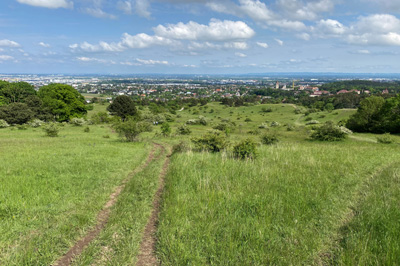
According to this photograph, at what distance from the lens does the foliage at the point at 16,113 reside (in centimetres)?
4178

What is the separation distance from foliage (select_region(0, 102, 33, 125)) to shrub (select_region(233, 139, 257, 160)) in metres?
46.7

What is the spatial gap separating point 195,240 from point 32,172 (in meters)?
9.44

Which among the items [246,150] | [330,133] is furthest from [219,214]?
[330,133]

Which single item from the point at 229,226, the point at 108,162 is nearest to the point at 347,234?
the point at 229,226

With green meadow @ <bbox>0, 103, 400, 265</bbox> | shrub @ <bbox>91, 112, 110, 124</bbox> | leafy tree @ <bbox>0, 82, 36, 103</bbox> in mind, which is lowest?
shrub @ <bbox>91, 112, 110, 124</bbox>

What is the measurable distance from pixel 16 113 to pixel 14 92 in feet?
59.9

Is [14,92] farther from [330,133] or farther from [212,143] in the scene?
[330,133]

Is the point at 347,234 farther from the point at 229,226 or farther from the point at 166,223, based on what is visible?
the point at 166,223

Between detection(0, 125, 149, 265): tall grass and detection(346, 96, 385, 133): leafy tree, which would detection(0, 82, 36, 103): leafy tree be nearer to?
detection(0, 125, 149, 265): tall grass

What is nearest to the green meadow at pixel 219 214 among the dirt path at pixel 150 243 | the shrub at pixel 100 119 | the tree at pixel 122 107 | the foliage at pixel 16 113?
the dirt path at pixel 150 243

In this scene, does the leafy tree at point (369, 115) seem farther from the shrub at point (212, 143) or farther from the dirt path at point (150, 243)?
the dirt path at point (150, 243)

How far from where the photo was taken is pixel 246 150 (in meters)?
13.7

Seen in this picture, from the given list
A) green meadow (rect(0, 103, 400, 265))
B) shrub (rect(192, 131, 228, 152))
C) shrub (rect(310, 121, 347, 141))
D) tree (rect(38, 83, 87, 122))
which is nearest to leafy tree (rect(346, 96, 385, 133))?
shrub (rect(310, 121, 347, 141))

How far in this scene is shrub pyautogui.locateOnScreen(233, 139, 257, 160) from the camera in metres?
13.7
